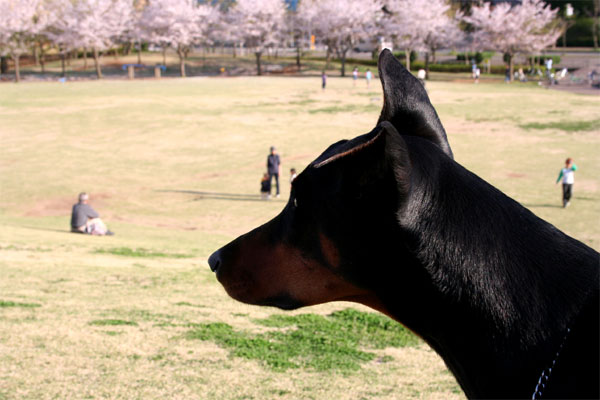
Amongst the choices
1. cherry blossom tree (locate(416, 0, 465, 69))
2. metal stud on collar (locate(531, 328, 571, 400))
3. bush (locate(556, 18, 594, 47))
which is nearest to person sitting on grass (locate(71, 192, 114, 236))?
metal stud on collar (locate(531, 328, 571, 400))

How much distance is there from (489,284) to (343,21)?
78.3 m

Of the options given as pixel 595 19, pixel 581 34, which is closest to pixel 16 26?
pixel 595 19

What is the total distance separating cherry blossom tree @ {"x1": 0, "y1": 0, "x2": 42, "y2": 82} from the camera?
232 ft

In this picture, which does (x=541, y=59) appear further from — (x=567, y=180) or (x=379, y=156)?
(x=379, y=156)

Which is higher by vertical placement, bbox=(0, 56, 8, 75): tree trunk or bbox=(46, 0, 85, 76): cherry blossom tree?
bbox=(46, 0, 85, 76): cherry blossom tree

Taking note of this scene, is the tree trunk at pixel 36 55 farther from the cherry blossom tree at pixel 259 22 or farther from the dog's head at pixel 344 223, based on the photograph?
the dog's head at pixel 344 223

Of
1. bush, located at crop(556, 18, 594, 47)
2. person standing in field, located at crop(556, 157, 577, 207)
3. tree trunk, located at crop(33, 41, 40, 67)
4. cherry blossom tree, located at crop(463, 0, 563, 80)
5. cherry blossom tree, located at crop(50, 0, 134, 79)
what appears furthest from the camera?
tree trunk, located at crop(33, 41, 40, 67)

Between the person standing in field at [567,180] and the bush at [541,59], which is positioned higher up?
the bush at [541,59]

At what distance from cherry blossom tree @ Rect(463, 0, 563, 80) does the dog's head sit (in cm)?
6682

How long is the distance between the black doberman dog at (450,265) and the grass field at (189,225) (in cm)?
290

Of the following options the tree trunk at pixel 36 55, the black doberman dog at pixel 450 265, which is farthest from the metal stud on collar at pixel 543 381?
the tree trunk at pixel 36 55

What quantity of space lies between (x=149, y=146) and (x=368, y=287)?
29.9 meters

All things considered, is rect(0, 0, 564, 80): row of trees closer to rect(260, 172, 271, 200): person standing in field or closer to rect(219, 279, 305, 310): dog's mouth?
rect(260, 172, 271, 200): person standing in field

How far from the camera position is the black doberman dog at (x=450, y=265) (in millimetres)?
1777
